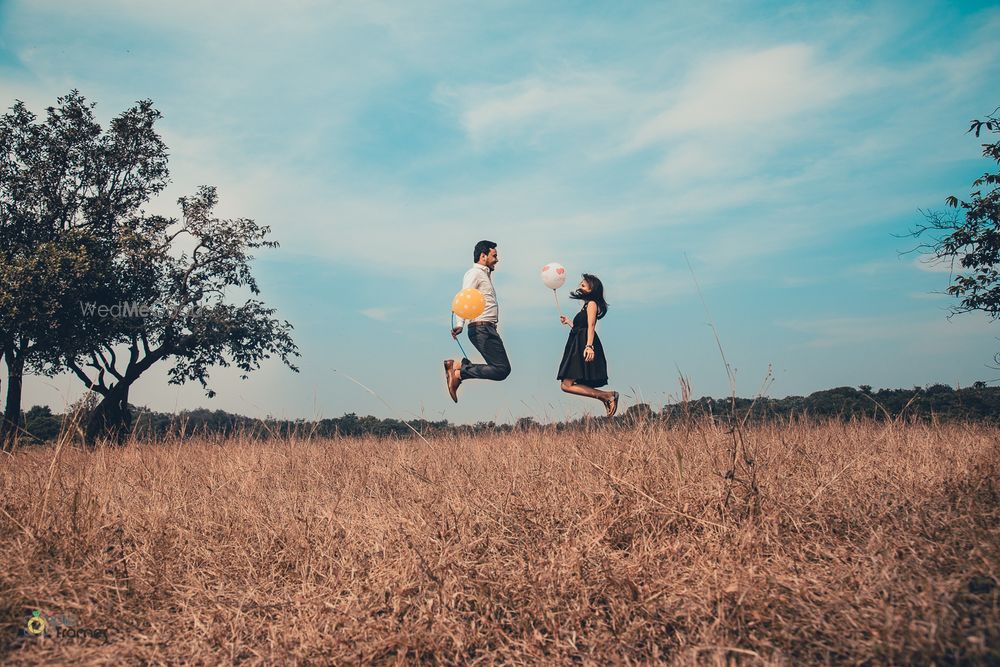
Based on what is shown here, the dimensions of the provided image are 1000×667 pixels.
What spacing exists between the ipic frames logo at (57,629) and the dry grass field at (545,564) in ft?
0.06

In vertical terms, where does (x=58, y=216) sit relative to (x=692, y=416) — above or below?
above

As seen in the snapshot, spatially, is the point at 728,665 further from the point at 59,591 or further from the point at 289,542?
the point at 59,591

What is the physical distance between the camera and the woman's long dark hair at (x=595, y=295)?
1064 centimetres

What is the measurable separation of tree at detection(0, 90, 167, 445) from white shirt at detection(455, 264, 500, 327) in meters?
15.9

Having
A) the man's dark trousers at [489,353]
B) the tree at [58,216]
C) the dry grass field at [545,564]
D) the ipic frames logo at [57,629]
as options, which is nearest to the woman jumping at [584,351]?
the man's dark trousers at [489,353]

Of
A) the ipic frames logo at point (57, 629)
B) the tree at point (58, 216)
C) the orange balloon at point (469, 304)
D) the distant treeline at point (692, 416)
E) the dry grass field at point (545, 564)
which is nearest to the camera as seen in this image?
the dry grass field at point (545, 564)

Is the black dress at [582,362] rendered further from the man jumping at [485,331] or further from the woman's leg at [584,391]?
the man jumping at [485,331]

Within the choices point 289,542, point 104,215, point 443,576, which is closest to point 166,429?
point 289,542

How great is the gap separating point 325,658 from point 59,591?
2064 mm

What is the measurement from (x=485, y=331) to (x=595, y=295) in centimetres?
198

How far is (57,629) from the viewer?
3838mm

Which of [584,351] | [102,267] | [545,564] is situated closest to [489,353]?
[584,351]

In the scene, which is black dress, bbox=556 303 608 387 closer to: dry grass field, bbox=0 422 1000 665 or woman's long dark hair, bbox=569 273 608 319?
woman's long dark hair, bbox=569 273 608 319

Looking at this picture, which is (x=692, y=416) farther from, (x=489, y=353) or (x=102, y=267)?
(x=102, y=267)
